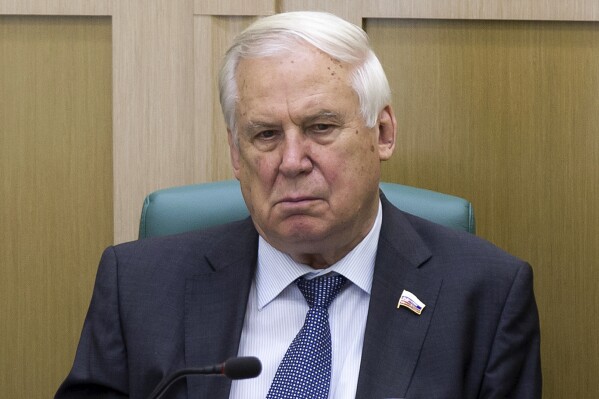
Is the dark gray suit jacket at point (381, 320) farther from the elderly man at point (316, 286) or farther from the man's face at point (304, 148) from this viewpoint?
the man's face at point (304, 148)

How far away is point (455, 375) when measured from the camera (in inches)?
73.5

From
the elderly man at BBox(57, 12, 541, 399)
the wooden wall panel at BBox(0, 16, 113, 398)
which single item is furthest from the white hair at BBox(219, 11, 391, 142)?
the wooden wall panel at BBox(0, 16, 113, 398)

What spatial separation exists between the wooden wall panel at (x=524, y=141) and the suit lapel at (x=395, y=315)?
23.0 inches

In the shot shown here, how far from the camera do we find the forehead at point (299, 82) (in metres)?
1.91

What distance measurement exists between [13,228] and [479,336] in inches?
54.3

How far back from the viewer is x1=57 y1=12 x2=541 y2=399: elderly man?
74.7 inches

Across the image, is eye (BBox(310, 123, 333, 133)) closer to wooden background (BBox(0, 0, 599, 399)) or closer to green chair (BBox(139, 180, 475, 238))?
green chair (BBox(139, 180, 475, 238))

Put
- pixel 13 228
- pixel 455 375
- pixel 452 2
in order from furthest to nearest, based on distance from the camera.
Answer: pixel 13 228 < pixel 452 2 < pixel 455 375

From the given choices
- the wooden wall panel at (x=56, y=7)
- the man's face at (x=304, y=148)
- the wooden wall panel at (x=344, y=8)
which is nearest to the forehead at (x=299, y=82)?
the man's face at (x=304, y=148)

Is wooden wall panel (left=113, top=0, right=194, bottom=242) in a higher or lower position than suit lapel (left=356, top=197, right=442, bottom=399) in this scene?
higher

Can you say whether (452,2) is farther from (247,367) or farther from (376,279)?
(247,367)

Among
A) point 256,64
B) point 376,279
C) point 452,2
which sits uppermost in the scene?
point 452,2

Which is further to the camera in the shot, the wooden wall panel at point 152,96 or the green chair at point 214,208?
the wooden wall panel at point 152,96

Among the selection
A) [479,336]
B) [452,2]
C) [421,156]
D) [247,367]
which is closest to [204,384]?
[247,367]
